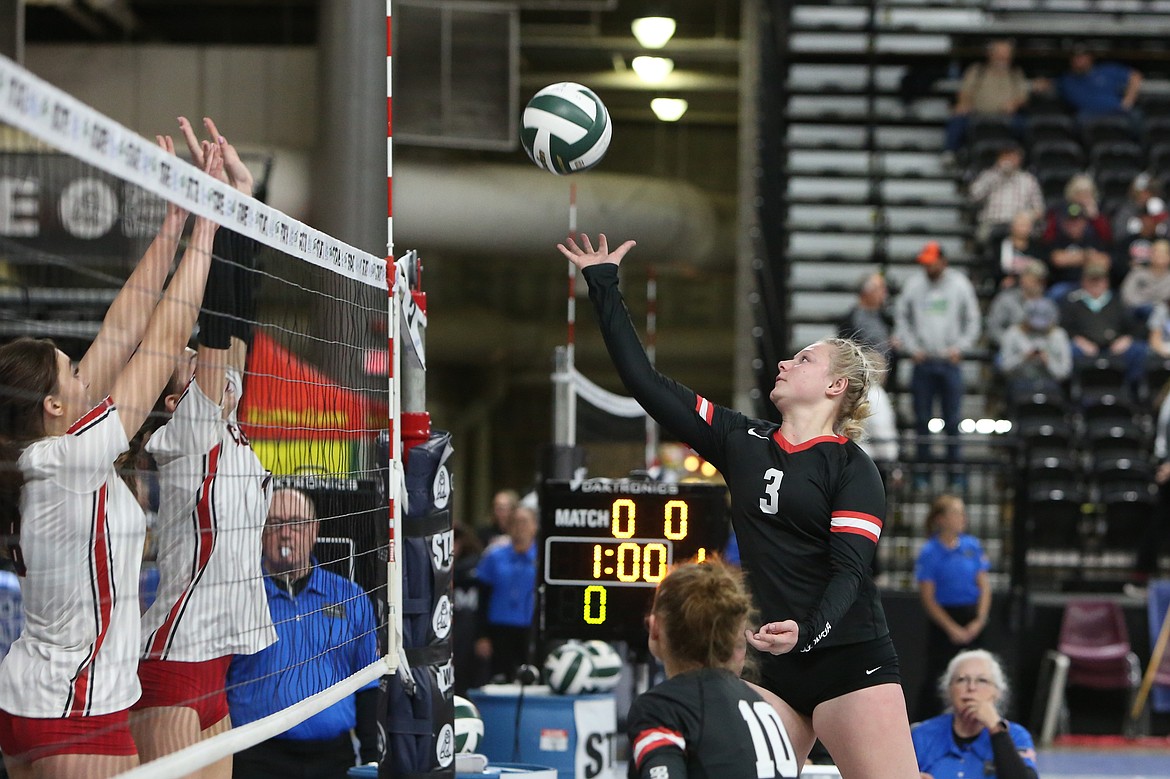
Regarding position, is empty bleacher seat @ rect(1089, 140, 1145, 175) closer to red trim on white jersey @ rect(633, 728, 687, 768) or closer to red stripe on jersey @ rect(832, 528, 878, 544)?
red stripe on jersey @ rect(832, 528, 878, 544)

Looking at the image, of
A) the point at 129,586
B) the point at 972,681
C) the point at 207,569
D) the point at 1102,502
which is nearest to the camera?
the point at 129,586

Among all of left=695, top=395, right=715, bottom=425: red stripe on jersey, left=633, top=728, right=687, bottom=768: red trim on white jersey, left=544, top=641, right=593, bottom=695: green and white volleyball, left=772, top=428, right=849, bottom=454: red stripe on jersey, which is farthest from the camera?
left=544, top=641, right=593, bottom=695: green and white volleyball

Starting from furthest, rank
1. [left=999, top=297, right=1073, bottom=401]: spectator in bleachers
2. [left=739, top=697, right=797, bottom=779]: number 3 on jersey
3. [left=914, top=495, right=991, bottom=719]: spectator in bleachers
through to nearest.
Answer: [left=999, top=297, right=1073, bottom=401]: spectator in bleachers → [left=914, top=495, right=991, bottom=719]: spectator in bleachers → [left=739, top=697, right=797, bottom=779]: number 3 on jersey

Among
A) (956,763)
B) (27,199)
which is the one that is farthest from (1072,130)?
(956,763)

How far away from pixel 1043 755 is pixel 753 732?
757cm

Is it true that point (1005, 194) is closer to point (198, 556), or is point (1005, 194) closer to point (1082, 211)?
point (1082, 211)

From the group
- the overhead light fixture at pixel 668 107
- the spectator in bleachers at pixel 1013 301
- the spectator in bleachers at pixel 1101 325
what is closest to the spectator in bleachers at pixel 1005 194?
the spectator in bleachers at pixel 1013 301

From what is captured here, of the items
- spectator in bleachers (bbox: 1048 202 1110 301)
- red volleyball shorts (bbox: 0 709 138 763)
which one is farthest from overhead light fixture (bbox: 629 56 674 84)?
red volleyball shorts (bbox: 0 709 138 763)

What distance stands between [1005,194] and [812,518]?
1112 cm

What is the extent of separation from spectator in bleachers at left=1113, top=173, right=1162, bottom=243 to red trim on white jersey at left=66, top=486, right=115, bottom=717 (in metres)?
12.6

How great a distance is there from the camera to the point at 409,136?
610 inches

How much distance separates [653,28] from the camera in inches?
743

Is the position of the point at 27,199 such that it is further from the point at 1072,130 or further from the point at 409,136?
the point at 1072,130

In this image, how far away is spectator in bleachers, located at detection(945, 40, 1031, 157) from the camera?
15.4 metres
